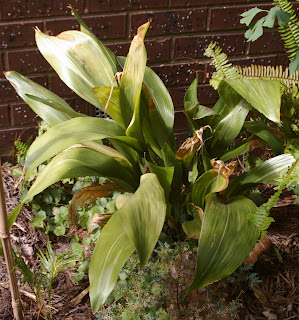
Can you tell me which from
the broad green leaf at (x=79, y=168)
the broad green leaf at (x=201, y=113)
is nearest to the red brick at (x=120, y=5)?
the broad green leaf at (x=201, y=113)

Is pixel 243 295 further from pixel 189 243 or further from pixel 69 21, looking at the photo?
pixel 69 21

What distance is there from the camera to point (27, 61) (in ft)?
6.81

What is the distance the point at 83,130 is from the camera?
144cm

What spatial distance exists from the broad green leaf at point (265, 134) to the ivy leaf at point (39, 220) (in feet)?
3.08

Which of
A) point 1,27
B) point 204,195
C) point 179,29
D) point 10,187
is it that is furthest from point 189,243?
point 1,27

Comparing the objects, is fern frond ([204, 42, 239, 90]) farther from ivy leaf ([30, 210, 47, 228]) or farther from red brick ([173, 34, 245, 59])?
ivy leaf ([30, 210, 47, 228])

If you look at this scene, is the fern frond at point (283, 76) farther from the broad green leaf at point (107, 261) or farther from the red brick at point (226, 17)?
the broad green leaf at point (107, 261)

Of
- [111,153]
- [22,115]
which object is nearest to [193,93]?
[111,153]

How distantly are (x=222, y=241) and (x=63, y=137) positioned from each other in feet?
1.94

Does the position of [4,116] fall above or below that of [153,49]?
below

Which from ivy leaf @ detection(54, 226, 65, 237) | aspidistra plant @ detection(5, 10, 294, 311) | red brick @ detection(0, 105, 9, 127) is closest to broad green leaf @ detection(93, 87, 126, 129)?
aspidistra plant @ detection(5, 10, 294, 311)

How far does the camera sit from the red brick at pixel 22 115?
2161mm

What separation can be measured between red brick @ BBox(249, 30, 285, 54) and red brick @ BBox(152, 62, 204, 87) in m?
0.30

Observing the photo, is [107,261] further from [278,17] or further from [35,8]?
[35,8]
